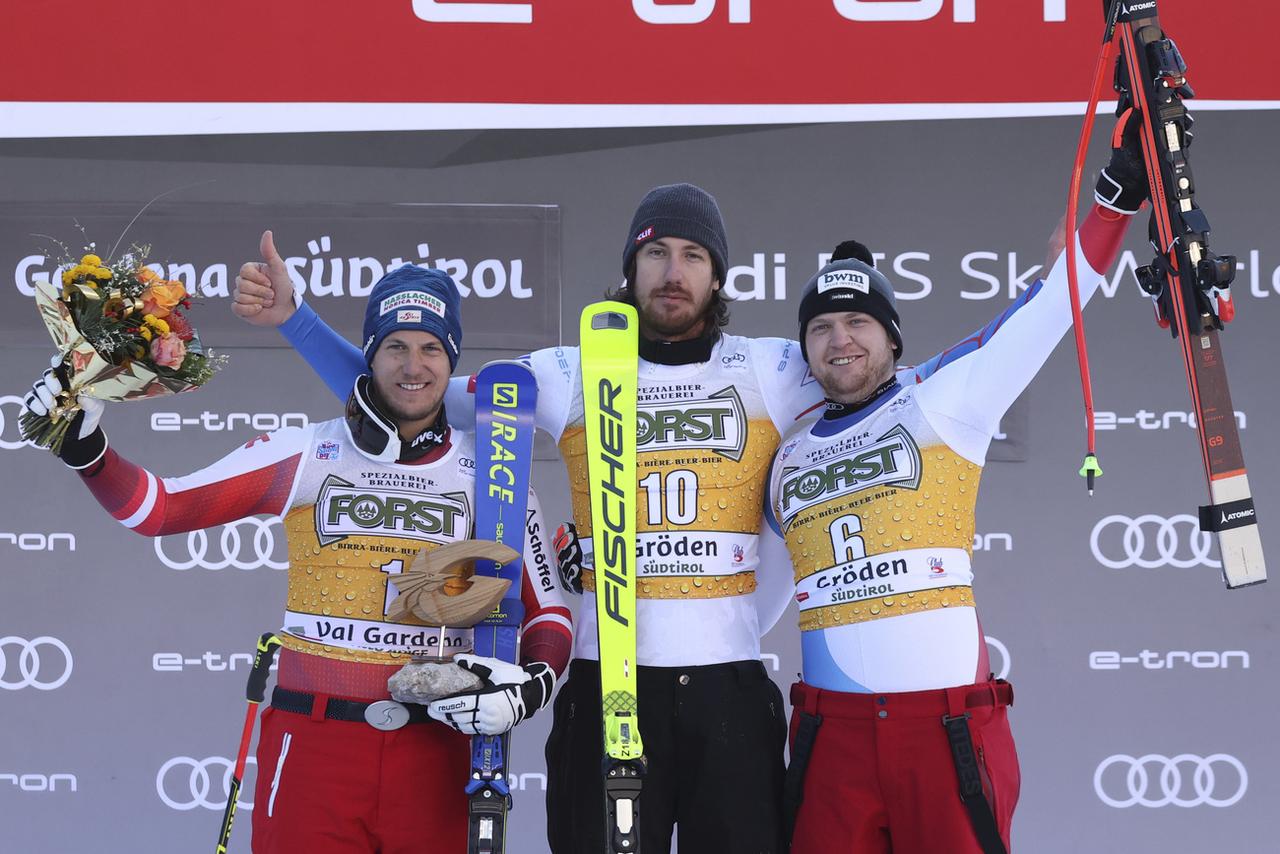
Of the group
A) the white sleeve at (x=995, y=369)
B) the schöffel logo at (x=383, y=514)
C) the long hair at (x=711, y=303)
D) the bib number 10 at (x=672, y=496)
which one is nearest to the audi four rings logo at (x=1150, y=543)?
the white sleeve at (x=995, y=369)

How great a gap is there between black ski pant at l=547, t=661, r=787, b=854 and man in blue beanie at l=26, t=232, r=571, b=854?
212 mm

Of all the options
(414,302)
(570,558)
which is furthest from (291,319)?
(570,558)

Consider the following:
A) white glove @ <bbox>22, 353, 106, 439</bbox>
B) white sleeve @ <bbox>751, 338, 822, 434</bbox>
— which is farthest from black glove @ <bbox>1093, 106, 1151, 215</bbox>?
white glove @ <bbox>22, 353, 106, 439</bbox>

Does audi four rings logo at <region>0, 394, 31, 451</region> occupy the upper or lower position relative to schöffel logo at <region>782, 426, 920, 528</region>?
upper

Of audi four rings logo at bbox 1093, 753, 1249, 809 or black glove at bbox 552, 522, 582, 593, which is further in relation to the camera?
audi four rings logo at bbox 1093, 753, 1249, 809

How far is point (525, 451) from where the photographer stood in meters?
2.76

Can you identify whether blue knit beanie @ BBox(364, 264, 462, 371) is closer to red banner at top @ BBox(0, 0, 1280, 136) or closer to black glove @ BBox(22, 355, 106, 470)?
black glove @ BBox(22, 355, 106, 470)

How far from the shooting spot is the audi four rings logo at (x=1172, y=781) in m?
4.11

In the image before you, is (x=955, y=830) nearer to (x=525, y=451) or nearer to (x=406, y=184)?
(x=525, y=451)

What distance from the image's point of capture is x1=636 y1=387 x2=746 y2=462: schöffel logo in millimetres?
2742

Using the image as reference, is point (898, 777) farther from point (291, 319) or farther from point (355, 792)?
point (291, 319)

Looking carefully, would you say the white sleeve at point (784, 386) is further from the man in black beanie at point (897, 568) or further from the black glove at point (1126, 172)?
the black glove at point (1126, 172)

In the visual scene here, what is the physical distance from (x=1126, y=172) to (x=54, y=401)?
7.18 ft

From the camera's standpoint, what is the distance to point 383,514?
268 centimetres
